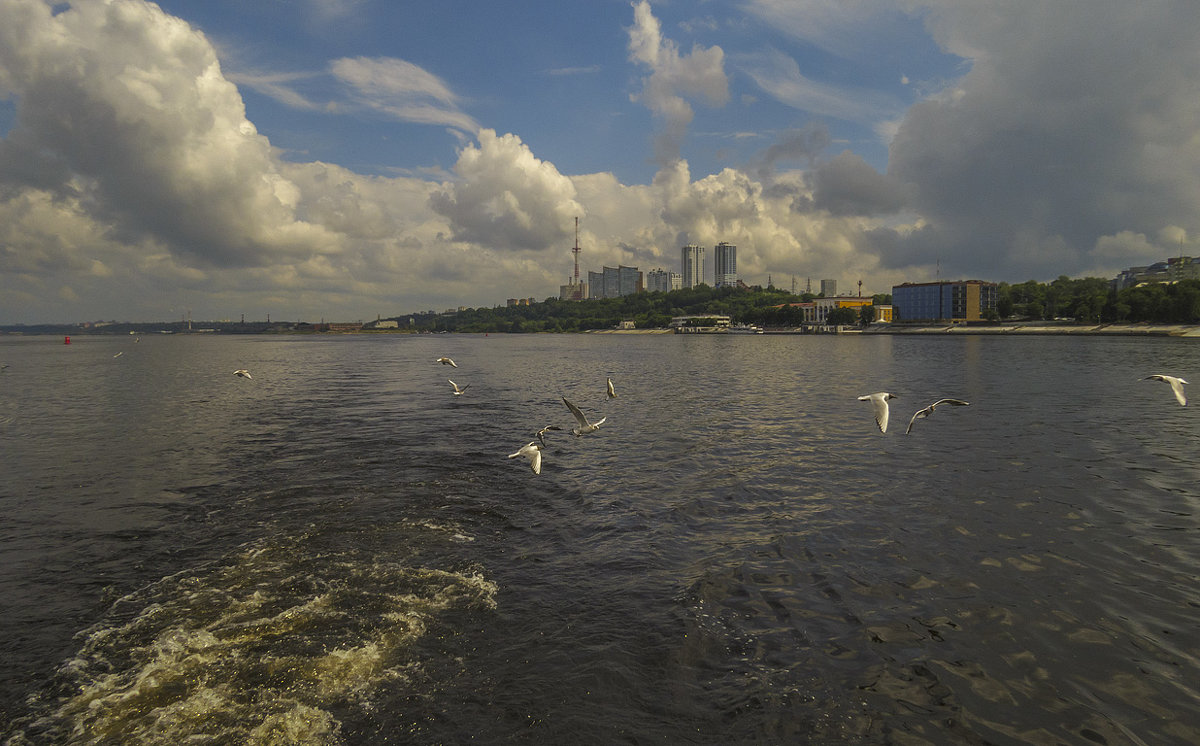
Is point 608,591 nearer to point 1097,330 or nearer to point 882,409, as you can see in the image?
point 882,409

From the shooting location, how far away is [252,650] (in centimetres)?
920

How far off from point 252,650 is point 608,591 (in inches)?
240

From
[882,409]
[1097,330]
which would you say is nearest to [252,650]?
[882,409]

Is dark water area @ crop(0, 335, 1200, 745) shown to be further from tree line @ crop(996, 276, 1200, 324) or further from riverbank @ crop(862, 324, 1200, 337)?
tree line @ crop(996, 276, 1200, 324)

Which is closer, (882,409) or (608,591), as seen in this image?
(608,591)

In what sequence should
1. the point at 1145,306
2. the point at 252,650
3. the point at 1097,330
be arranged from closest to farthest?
the point at 252,650, the point at 1145,306, the point at 1097,330

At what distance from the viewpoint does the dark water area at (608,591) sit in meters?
7.68

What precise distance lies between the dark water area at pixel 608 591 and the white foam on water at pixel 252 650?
51 millimetres

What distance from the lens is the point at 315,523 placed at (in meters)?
15.1

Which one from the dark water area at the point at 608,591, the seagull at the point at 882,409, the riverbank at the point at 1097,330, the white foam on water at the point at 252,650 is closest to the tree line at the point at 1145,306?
the riverbank at the point at 1097,330

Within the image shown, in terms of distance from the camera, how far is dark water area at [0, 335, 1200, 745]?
7.68m

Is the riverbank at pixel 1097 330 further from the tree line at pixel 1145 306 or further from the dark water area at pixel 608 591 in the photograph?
the dark water area at pixel 608 591

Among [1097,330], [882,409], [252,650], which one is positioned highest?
[1097,330]

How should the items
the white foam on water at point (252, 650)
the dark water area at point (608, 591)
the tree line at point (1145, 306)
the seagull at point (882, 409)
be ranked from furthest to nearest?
the tree line at point (1145, 306) → the seagull at point (882, 409) → the dark water area at point (608, 591) → the white foam on water at point (252, 650)
